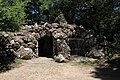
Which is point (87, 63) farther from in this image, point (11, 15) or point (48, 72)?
point (11, 15)

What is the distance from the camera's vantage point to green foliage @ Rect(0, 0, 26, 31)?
583 inches

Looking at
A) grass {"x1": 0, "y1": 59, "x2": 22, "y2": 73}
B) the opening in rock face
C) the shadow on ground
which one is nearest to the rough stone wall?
grass {"x1": 0, "y1": 59, "x2": 22, "y2": 73}

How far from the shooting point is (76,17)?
24.3 m

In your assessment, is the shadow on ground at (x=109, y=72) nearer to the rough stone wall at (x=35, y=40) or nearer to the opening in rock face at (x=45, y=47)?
the rough stone wall at (x=35, y=40)

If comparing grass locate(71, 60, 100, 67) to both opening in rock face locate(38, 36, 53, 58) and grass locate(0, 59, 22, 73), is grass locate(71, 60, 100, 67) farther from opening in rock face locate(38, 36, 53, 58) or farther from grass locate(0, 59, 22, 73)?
opening in rock face locate(38, 36, 53, 58)

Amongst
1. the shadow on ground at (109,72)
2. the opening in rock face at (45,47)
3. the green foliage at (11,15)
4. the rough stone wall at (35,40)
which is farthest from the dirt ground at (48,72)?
the opening in rock face at (45,47)

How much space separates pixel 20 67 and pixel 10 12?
346 cm

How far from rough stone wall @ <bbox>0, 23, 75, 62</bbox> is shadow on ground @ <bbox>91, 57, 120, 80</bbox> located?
301cm

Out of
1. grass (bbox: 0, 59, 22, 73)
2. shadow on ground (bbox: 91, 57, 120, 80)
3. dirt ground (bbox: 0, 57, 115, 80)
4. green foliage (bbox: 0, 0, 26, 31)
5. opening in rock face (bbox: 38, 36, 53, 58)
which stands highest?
green foliage (bbox: 0, 0, 26, 31)

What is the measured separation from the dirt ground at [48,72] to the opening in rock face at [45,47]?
393 centimetres

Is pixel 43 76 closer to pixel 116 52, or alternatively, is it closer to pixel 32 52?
pixel 32 52

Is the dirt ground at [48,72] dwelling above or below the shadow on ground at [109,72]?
above

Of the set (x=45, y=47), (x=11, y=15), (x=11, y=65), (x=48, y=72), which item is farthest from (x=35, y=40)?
(x=48, y=72)

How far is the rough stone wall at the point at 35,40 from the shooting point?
18.7 m
